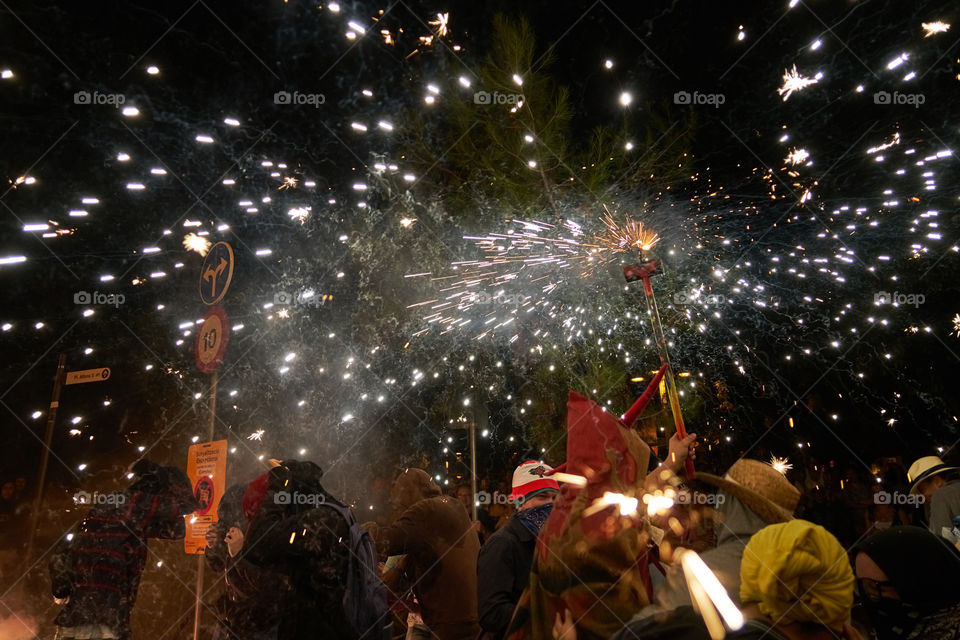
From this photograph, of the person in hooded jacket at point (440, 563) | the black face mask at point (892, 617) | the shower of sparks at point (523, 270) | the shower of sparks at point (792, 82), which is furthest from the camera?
the shower of sparks at point (523, 270)

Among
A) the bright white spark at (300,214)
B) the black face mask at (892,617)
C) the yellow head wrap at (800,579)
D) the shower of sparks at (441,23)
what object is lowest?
the black face mask at (892,617)

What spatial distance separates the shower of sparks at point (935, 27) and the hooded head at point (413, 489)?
227 inches

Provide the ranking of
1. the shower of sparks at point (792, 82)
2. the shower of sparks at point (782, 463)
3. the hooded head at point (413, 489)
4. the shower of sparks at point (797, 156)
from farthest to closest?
the shower of sparks at point (782, 463) → the shower of sparks at point (797, 156) → the shower of sparks at point (792, 82) → the hooded head at point (413, 489)

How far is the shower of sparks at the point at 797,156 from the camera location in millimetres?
5156

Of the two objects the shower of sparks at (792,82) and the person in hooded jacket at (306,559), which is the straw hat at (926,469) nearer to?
the shower of sparks at (792,82)

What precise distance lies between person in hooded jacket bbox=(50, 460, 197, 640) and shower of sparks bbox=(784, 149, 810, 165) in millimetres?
7297

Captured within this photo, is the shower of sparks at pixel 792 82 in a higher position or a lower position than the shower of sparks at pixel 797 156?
higher

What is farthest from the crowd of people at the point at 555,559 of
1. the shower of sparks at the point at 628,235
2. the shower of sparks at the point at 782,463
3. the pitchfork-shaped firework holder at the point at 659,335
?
the shower of sparks at the point at 628,235

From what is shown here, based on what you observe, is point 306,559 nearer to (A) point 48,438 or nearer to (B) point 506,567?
(B) point 506,567

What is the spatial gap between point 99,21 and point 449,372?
24.0 ft

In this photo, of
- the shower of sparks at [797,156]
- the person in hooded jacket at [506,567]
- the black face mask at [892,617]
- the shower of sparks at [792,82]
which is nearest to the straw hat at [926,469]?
the black face mask at [892,617]

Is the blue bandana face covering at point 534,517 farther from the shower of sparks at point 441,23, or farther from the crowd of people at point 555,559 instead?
the shower of sparks at point 441,23

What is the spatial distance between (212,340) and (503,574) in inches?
Answer: 175

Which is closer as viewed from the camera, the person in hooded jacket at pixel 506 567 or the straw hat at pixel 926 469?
the person in hooded jacket at pixel 506 567
